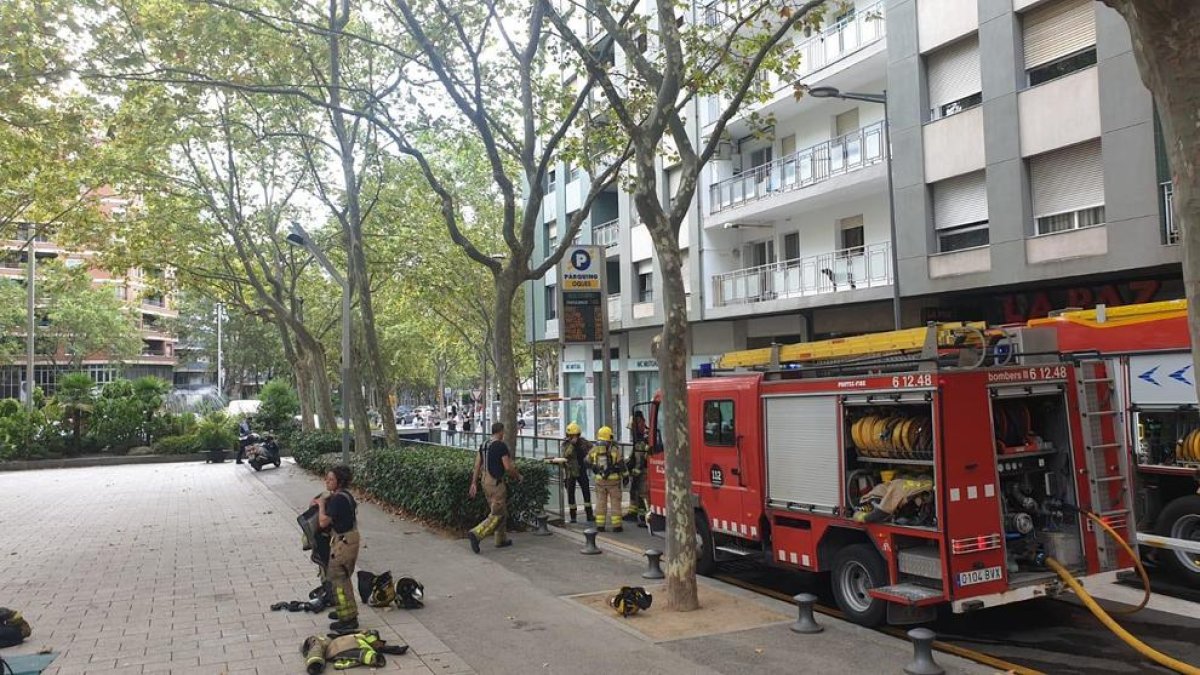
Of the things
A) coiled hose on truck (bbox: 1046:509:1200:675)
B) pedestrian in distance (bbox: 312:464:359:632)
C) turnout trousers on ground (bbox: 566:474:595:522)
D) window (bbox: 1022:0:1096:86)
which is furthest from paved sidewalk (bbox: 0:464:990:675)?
window (bbox: 1022:0:1096:86)

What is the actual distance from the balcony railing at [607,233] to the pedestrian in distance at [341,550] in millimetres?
23514

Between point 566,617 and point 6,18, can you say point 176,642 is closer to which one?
point 566,617

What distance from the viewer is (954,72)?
1756 cm

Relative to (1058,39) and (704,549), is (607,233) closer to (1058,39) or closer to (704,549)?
(1058,39)

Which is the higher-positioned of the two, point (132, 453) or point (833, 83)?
point (833, 83)

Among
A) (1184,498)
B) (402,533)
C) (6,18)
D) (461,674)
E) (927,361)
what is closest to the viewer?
(461,674)

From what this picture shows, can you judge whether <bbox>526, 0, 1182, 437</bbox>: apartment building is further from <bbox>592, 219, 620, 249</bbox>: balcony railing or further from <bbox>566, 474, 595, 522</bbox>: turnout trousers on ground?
<bbox>566, 474, 595, 522</bbox>: turnout trousers on ground

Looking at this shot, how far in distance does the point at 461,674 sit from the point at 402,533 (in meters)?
6.87

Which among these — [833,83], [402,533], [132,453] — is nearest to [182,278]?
[132,453]

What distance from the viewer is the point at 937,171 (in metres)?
17.7

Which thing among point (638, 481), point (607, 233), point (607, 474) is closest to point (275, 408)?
point (607, 233)

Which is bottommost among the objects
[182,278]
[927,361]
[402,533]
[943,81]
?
[402,533]

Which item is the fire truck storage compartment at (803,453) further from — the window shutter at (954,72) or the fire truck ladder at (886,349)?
the window shutter at (954,72)

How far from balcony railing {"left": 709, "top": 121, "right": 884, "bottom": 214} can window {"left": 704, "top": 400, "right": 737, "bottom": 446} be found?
11.9 m
